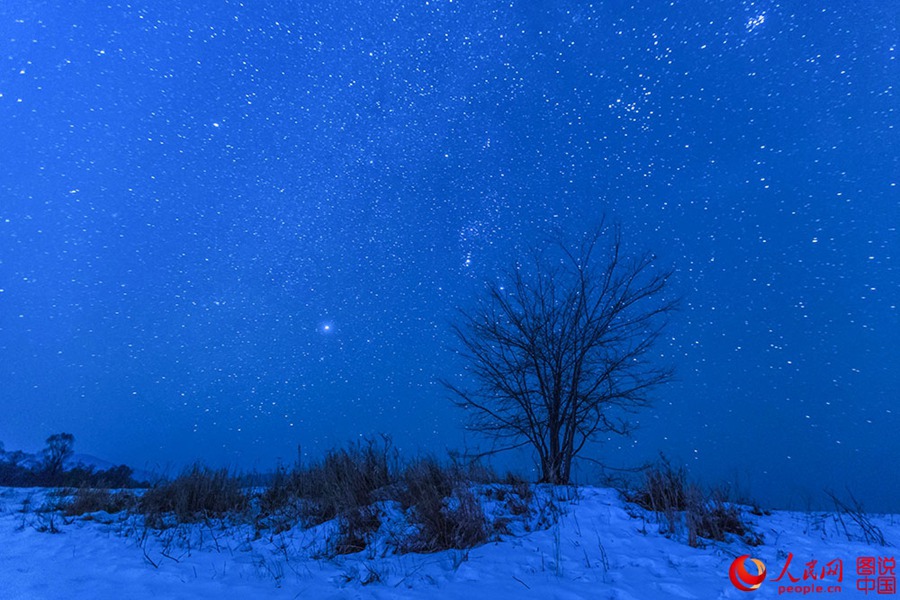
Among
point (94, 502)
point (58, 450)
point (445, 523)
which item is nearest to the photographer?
point (445, 523)

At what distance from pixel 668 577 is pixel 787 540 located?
92.7 inches

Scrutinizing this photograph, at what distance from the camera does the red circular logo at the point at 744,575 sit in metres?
3.66

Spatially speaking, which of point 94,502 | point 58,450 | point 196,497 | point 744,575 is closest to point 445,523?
point 744,575

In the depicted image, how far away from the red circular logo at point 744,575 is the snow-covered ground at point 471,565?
0.06 metres

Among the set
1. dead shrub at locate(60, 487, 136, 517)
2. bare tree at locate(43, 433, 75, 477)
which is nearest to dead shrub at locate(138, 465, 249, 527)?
dead shrub at locate(60, 487, 136, 517)

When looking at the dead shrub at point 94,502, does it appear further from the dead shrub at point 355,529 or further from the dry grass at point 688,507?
the dry grass at point 688,507

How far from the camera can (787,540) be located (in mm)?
5141

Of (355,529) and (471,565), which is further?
(355,529)

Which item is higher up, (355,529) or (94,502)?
(94,502)

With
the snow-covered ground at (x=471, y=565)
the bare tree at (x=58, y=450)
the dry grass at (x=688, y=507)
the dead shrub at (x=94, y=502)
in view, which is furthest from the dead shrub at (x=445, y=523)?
the bare tree at (x=58, y=450)

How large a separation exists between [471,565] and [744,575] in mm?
2393

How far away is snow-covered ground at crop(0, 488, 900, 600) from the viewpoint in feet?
12.3

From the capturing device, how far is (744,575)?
3.92m

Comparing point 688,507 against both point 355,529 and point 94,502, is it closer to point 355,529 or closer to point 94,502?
point 355,529
